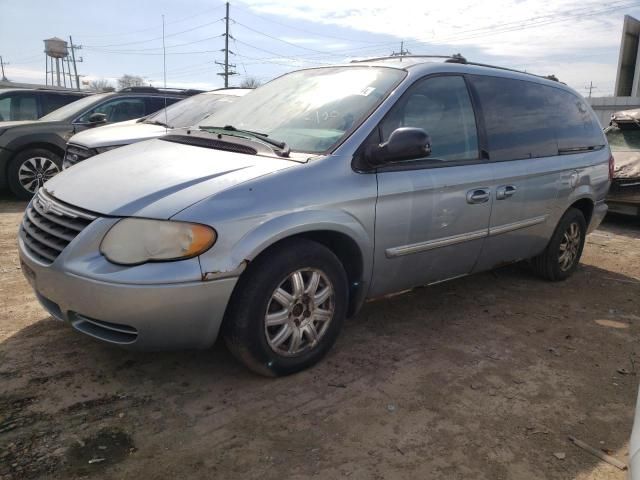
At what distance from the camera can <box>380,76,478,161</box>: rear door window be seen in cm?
331

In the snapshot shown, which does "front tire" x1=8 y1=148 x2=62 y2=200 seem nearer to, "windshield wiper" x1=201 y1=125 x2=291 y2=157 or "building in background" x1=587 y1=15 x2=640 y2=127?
"windshield wiper" x1=201 y1=125 x2=291 y2=157

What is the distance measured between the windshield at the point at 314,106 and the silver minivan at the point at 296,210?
0.02 meters

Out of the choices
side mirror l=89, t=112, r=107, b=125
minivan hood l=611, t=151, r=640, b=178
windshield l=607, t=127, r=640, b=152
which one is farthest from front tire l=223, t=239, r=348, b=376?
windshield l=607, t=127, r=640, b=152

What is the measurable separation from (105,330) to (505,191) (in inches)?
112

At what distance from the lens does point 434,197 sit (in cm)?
339

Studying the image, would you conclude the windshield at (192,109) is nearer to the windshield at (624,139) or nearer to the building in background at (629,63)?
the windshield at (624,139)

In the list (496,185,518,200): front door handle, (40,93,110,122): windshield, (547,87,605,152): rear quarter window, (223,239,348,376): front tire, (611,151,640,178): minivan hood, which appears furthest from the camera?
(40,93,110,122): windshield

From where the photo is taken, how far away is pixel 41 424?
247 centimetres

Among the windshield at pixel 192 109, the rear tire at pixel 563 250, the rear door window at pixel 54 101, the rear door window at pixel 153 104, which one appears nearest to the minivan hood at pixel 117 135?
the windshield at pixel 192 109

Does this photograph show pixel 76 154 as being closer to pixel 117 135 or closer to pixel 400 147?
pixel 117 135

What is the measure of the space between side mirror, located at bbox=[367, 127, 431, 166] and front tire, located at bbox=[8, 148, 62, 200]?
21.0 feet

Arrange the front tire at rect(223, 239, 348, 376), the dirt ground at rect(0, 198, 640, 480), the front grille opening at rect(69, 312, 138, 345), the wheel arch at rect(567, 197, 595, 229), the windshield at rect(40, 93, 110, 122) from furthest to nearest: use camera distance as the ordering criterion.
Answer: the windshield at rect(40, 93, 110, 122)
the wheel arch at rect(567, 197, 595, 229)
the front tire at rect(223, 239, 348, 376)
the front grille opening at rect(69, 312, 138, 345)
the dirt ground at rect(0, 198, 640, 480)

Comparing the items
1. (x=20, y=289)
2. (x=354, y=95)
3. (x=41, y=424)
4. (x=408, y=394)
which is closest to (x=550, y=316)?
(x=408, y=394)

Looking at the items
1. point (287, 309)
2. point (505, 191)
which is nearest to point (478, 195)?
point (505, 191)
